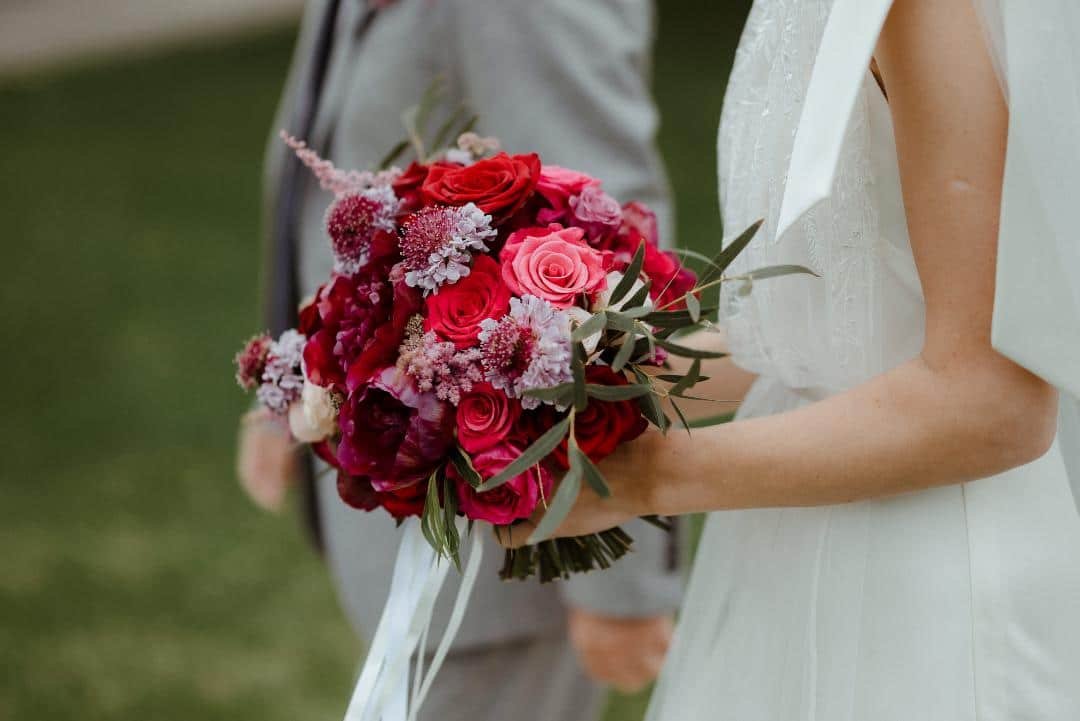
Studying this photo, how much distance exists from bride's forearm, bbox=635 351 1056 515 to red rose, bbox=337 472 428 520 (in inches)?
9.7

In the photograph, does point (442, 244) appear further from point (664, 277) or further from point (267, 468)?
point (267, 468)

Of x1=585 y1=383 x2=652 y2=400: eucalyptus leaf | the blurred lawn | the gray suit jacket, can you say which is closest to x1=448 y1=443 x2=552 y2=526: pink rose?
x1=585 y1=383 x2=652 y2=400: eucalyptus leaf

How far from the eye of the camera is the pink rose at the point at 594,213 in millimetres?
1362

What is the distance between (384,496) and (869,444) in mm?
514

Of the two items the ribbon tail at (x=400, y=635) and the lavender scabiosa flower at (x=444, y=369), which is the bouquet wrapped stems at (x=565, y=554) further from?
the lavender scabiosa flower at (x=444, y=369)

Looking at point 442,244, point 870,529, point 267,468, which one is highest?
point 442,244

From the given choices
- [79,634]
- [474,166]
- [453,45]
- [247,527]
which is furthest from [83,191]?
[474,166]

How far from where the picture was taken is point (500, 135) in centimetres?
199

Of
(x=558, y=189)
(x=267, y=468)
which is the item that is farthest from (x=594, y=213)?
(x=267, y=468)

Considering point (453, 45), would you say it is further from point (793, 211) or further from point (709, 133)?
point (709, 133)

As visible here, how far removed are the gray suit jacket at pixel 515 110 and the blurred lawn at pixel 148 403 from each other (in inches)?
54.8

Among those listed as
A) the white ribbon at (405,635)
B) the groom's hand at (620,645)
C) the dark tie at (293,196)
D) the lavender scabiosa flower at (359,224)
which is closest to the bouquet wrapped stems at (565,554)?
the white ribbon at (405,635)

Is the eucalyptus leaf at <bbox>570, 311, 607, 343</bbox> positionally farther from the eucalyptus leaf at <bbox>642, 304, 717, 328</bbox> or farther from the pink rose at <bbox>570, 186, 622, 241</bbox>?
the pink rose at <bbox>570, 186, 622, 241</bbox>

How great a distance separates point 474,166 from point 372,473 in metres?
0.35
